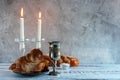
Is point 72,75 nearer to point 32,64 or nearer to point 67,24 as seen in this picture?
point 32,64

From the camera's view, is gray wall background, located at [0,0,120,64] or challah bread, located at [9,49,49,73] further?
gray wall background, located at [0,0,120,64]

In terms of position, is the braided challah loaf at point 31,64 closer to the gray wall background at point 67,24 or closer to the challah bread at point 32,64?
the challah bread at point 32,64

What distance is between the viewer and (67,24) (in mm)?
1918

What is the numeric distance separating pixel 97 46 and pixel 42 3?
0.67 meters

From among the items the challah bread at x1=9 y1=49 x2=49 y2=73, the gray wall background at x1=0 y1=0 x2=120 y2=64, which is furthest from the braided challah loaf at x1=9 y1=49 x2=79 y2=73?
the gray wall background at x1=0 y1=0 x2=120 y2=64

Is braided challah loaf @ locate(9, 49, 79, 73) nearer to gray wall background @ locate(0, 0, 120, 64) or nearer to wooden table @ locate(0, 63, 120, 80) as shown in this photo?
wooden table @ locate(0, 63, 120, 80)

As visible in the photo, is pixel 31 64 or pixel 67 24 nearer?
pixel 31 64

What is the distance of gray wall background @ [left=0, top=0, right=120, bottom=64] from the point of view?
190 cm

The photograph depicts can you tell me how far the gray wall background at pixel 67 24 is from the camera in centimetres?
190

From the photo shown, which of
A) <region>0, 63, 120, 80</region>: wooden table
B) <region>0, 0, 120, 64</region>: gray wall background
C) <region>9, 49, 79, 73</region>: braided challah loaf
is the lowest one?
<region>0, 63, 120, 80</region>: wooden table

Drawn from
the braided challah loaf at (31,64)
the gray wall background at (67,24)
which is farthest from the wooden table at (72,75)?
the gray wall background at (67,24)

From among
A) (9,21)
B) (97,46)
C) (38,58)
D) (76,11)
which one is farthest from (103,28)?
(9,21)

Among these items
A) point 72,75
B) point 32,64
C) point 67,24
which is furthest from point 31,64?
point 67,24

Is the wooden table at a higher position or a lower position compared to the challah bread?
lower
